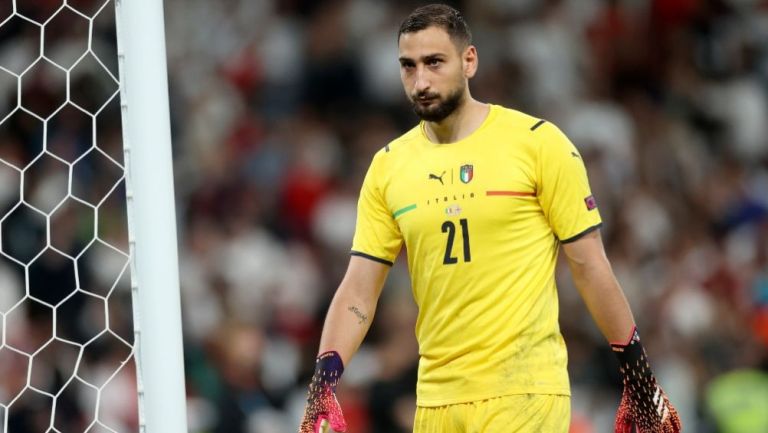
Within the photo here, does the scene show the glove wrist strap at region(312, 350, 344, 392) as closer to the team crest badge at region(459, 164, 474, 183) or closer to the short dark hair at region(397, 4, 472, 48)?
the team crest badge at region(459, 164, 474, 183)

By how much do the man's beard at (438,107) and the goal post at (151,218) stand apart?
2.80 ft

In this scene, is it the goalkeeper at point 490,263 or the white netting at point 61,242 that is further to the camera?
the white netting at point 61,242

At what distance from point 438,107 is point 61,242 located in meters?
4.16

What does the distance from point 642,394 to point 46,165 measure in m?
5.04

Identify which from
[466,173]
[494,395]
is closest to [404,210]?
[466,173]

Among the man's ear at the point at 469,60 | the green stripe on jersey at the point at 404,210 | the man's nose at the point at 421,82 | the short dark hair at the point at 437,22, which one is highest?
the short dark hair at the point at 437,22

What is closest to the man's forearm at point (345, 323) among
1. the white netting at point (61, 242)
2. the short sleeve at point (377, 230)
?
the short sleeve at point (377, 230)

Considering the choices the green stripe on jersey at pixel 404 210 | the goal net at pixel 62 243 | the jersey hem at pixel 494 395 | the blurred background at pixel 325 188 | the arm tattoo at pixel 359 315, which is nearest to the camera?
the jersey hem at pixel 494 395

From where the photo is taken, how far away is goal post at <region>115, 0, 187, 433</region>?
4.08 meters

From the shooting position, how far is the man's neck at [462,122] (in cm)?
457

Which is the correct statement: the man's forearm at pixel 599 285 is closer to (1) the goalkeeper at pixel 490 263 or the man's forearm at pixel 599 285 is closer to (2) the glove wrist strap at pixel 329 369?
(1) the goalkeeper at pixel 490 263

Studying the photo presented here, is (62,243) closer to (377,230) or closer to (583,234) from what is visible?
(377,230)

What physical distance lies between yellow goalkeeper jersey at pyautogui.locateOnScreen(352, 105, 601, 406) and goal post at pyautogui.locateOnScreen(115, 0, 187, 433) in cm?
89

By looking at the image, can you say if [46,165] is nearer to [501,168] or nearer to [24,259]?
[24,259]
